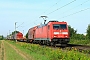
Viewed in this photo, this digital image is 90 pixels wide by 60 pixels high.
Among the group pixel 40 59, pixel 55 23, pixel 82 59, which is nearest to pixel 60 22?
pixel 55 23

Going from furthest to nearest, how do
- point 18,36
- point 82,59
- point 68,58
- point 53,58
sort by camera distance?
point 18,36, point 53,58, point 68,58, point 82,59

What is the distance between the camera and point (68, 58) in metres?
15.3

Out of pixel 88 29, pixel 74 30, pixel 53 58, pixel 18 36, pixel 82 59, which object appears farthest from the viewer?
pixel 74 30

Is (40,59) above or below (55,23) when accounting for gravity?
below

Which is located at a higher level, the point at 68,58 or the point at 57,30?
the point at 57,30

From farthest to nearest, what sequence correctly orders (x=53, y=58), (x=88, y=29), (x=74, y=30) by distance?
(x=74, y=30)
(x=88, y=29)
(x=53, y=58)

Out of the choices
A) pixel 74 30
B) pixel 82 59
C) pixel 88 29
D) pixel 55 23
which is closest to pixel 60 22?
pixel 55 23

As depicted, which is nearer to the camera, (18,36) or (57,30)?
(57,30)

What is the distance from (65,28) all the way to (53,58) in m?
18.2

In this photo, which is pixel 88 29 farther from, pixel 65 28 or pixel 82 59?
pixel 82 59

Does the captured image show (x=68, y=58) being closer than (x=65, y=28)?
Yes

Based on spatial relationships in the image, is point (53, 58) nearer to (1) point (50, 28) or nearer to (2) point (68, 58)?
(2) point (68, 58)

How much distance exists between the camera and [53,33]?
34938 mm

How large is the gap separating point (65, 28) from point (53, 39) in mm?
2253
